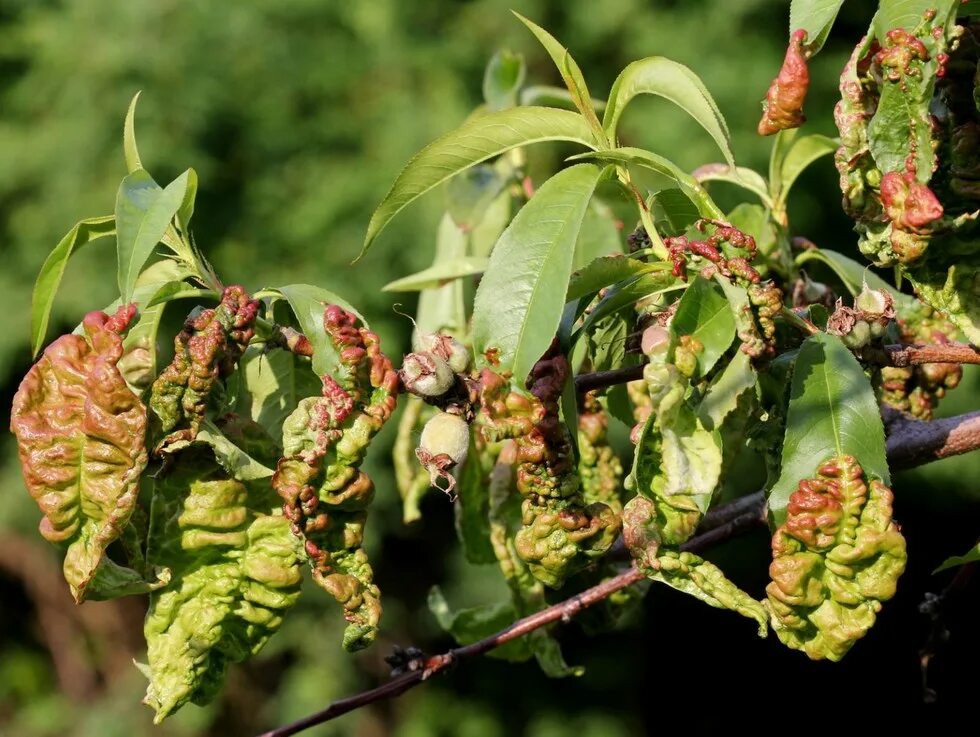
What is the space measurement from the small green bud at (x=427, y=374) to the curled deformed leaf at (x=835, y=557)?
0.44 m

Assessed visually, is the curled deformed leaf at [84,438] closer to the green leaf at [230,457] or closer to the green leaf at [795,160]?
the green leaf at [230,457]

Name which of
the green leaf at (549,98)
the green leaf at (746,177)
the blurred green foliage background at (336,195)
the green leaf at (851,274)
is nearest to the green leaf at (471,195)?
the green leaf at (549,98)

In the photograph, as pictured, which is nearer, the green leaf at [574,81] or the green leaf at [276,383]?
the green leaf at [574,81]

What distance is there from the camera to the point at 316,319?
4.77 ft

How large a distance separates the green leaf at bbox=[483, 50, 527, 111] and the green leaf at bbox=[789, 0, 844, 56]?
105 cm

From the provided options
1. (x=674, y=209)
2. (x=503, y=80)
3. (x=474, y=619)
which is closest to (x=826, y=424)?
(x=674, y=209)

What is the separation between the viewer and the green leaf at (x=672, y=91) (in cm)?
146

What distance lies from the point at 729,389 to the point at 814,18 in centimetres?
46

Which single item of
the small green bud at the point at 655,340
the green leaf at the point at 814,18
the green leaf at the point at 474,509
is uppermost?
the green leaf at the point at 814,18

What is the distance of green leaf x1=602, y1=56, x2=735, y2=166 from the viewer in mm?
1455

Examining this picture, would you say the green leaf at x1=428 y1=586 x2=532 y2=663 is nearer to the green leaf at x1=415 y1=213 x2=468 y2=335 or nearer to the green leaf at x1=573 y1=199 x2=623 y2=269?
the green leaf at x1=415 y1=213 x2=468 y2=335

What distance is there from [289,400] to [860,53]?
883 millimetres

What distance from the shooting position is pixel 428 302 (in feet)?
7.41

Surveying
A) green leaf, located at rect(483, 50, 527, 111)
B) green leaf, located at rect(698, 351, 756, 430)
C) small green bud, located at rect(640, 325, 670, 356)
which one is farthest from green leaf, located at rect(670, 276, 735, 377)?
green leaf, located at rect(483, 50, 527, 111)
